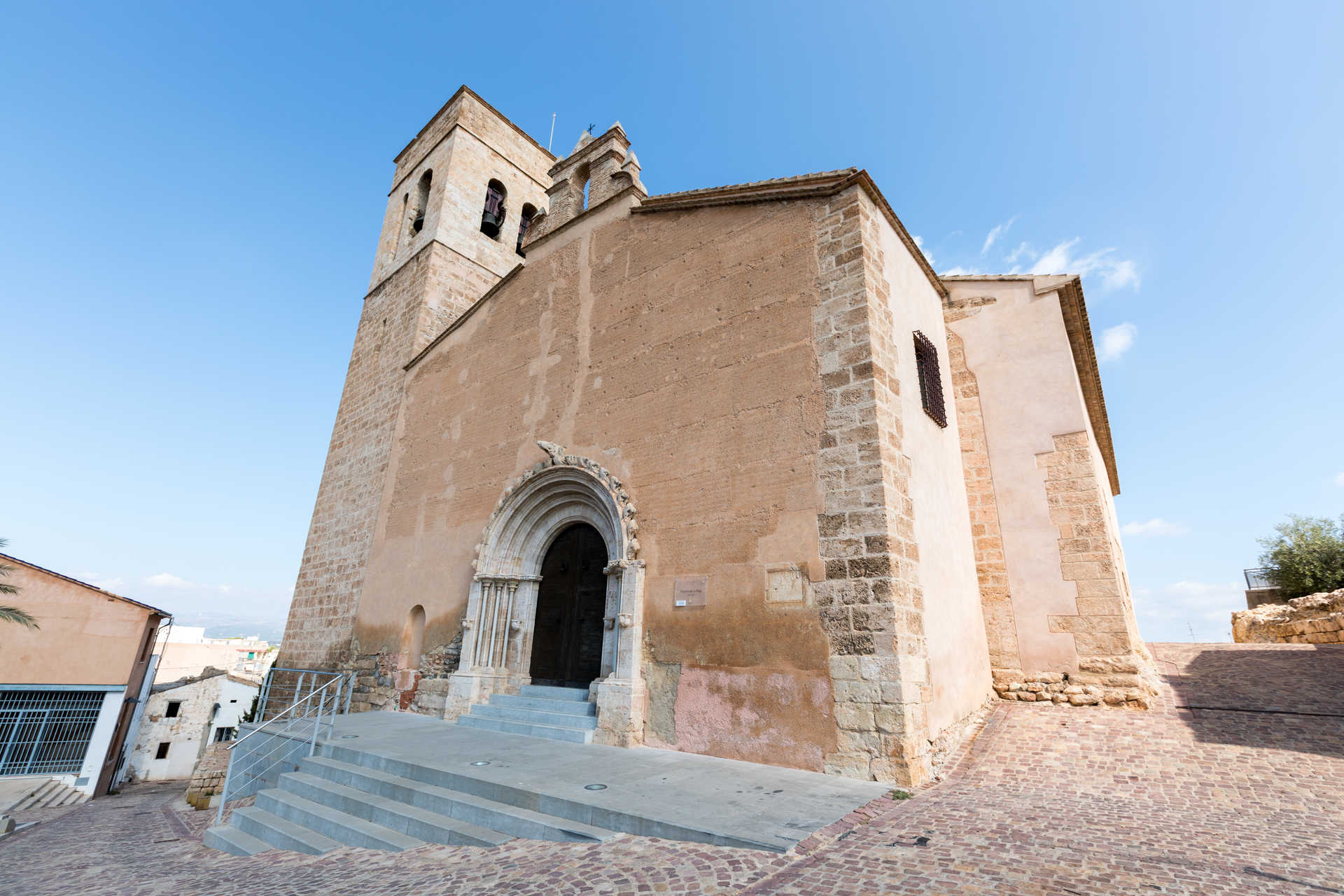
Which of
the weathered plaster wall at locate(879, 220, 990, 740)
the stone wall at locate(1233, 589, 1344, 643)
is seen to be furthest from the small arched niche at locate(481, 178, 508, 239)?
the stone wall at locate(1233, 589, 1344, 643)

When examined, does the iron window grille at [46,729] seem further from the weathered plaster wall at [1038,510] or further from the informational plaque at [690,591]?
the weathered plaster wall at [1038,510]

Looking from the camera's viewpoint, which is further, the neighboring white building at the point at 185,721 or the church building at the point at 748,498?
the neighboring white building at the point at 185,721

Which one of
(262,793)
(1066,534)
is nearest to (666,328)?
(1066,534)

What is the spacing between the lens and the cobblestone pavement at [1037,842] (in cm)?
278

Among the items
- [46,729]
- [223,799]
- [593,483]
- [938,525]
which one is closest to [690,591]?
[593,483]

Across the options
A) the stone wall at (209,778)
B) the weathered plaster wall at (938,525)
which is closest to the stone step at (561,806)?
the weathered plaster wall at (938,525)

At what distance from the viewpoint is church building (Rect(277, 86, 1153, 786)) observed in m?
5.24

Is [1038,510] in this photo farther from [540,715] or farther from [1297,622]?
[1297,622]

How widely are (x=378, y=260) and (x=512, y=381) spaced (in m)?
8.09

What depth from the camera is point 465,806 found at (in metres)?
4.06

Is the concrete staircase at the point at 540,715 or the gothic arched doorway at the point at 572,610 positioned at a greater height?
the gothic arched doorway at the point at 572,610

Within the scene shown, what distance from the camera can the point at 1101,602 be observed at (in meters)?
6.48

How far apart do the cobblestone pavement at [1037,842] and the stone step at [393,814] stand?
10 centimetres

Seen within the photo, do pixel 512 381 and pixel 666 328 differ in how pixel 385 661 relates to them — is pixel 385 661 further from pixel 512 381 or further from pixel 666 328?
pixel 666 328
